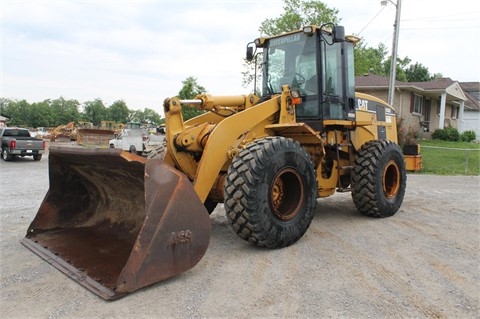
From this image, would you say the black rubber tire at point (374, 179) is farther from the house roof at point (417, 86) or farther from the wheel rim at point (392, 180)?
the house roof at point (417, 86)

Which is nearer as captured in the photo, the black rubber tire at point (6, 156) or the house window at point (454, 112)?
the black rubber tire at point (6, 156)

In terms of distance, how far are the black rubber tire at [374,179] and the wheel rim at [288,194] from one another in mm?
1726

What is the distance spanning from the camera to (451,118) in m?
32.6

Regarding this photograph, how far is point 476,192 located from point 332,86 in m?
5.60

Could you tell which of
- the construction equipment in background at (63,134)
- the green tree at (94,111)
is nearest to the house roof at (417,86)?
the construction equipment in background at (63,134)

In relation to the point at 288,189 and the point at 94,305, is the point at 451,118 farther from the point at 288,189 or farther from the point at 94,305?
the point at 94,305

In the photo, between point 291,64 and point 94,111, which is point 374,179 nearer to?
point 291,64

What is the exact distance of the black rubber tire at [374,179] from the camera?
6227 millimetres

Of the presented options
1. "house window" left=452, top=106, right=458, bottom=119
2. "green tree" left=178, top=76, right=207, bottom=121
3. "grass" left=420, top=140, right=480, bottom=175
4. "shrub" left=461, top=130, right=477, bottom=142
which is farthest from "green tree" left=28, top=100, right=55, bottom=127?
"grass" left=420, top=140, right=480, bottom=175

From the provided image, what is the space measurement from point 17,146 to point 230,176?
17637 millimetres

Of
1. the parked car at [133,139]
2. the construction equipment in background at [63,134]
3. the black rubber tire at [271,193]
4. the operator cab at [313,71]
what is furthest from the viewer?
the construction equipment in background at [63,134]

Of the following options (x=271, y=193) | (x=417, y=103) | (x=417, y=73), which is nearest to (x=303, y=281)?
(x=271, y=193)

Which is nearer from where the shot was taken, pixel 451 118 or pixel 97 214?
pixel 97 214

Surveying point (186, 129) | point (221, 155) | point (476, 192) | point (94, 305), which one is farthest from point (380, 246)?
point (476, 192)
